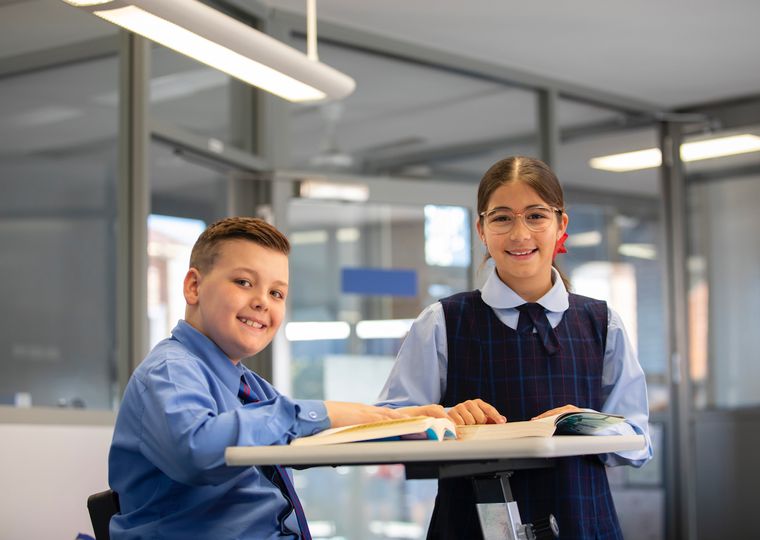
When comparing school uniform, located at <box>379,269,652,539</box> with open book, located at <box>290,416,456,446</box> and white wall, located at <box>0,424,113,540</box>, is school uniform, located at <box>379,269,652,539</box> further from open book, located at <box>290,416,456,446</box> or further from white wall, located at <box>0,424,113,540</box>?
white wall, located at <box>0,424,113,540</box>

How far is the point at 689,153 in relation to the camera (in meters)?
6.51

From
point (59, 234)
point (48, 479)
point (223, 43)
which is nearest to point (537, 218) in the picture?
point (223, 43)

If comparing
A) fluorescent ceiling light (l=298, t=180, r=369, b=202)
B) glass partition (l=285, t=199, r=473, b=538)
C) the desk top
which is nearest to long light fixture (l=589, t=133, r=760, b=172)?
glass partition (l=285, t=199, r=473, b=538)

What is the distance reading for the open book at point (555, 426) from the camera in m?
1.42

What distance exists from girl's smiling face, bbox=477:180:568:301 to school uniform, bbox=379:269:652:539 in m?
0.06

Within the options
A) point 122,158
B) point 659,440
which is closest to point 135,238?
point 122,158

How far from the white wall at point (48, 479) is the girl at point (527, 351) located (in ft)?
3.74

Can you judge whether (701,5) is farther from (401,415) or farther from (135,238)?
(401,415)

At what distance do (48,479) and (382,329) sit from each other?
259 centimetres

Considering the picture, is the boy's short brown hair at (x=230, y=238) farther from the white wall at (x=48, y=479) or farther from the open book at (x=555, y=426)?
the white wall at (x=48, y=479)

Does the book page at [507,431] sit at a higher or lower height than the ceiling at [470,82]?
lower

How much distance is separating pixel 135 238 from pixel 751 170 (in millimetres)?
4234

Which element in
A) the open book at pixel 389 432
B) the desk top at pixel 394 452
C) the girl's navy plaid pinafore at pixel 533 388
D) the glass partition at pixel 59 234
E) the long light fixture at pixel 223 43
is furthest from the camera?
the glass partition at pixel 59 234

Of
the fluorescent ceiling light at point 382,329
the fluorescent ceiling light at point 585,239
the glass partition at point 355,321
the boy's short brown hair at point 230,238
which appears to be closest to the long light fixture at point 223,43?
the boy's short brown hair at point 230,238
